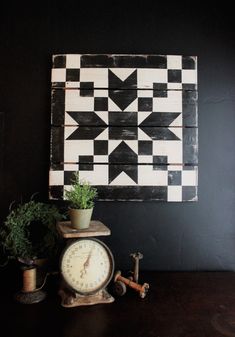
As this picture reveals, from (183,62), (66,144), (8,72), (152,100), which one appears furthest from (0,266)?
(183,62)

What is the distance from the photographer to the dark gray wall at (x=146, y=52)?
145 centimetres

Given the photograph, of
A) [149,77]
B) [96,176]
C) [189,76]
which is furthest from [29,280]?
[189,76]

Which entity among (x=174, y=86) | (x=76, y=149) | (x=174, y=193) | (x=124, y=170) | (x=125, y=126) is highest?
(x=174, y=86)

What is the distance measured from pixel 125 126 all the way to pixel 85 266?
0.72 meters

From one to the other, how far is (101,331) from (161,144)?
897 millimetres

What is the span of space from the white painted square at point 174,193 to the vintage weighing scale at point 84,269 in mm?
461

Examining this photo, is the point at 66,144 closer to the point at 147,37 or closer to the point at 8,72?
the point at 8,72

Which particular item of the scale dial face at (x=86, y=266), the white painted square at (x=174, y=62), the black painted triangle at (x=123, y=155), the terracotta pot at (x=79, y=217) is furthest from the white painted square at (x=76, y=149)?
the white painted square at (x=174, y=62)

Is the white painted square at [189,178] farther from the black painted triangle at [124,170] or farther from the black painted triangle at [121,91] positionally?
the black painted triangle at [121,91]

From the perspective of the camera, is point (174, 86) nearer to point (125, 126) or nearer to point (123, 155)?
point (125, 126)

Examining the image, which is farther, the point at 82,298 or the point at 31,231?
the point at 31,231

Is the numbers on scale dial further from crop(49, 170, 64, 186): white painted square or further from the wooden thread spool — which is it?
crop(49, 170, 64, 186): white painted square

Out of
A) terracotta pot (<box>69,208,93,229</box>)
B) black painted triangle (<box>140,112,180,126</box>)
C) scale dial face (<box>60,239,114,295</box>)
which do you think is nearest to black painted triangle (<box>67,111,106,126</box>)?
black painted triangle (<box>140,112,180,126</box>)

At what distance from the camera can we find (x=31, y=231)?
1423 mm
